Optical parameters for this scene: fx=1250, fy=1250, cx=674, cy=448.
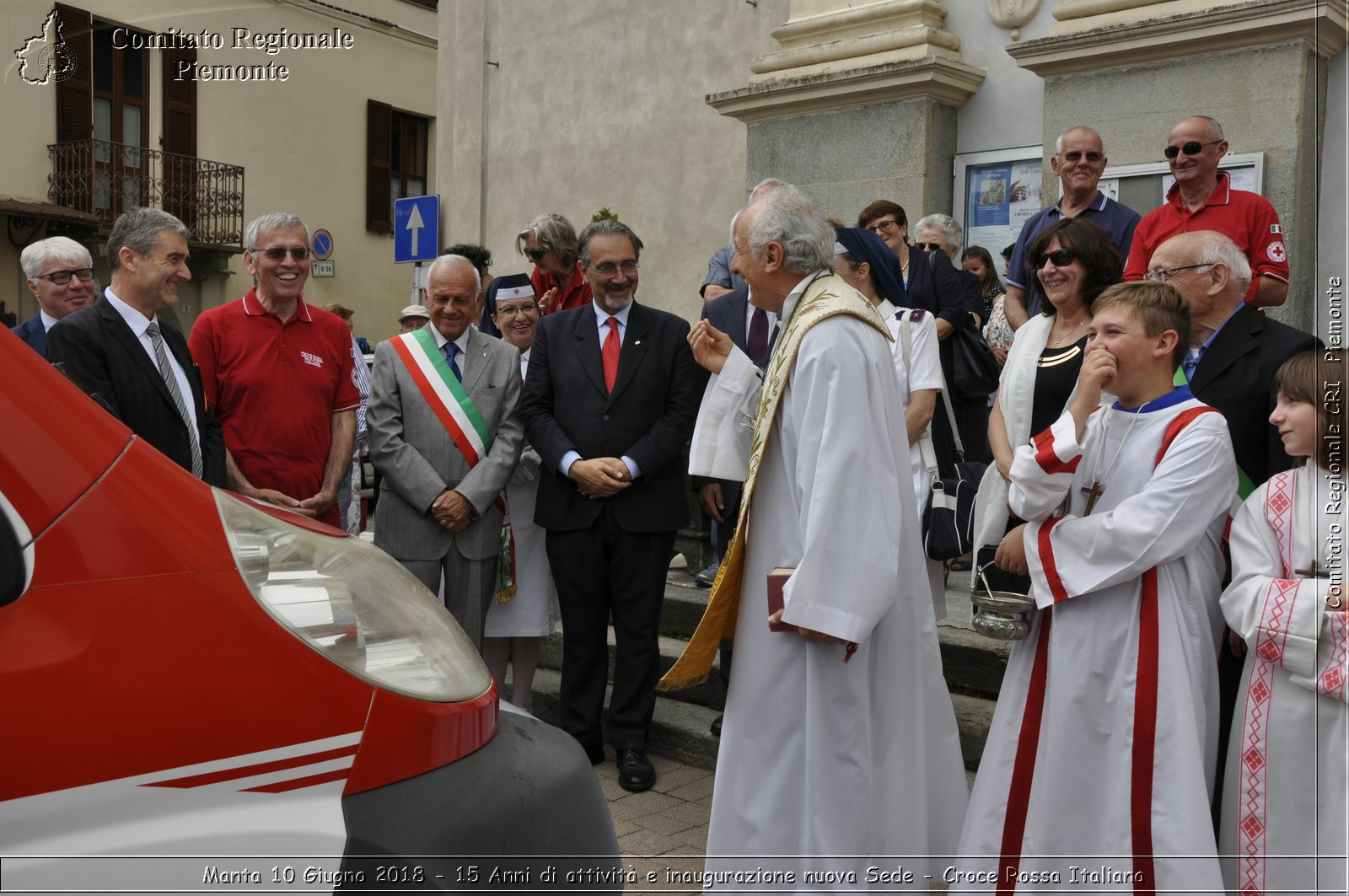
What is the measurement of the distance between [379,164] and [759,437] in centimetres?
2368

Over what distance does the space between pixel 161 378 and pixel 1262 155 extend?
5.64m

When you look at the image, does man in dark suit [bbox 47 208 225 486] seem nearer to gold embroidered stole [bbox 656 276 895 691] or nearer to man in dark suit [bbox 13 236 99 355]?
man in dark suit [bbox 13 236 99 355]

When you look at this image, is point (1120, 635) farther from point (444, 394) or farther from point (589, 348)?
point (444, 394)

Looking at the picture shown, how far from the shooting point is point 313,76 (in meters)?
24.2

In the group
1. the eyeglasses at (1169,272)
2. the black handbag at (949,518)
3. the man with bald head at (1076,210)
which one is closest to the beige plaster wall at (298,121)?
the man with bald head at (1076,210)

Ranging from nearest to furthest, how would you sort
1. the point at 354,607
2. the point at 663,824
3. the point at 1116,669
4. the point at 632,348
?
the point at 354,607
the point at 1116,669
the point at 663,824
the point at 632,348

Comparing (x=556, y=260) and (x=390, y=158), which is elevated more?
(x=390, y=158)

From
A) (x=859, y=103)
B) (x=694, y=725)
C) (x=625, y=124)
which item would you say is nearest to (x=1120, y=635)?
(x=694, y=725)

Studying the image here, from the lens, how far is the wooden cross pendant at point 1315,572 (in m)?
3.10

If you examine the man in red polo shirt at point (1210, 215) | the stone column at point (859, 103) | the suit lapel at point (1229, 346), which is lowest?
the suit lapel at point (1229, 346)

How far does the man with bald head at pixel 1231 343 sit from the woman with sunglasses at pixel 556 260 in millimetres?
3323

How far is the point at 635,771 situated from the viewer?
505 cm

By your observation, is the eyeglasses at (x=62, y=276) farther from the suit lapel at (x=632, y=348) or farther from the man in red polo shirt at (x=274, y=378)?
the suit lapel at (x=632, y=348)

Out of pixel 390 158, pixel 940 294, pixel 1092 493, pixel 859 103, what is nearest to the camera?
Answer: pixel 1092 493
